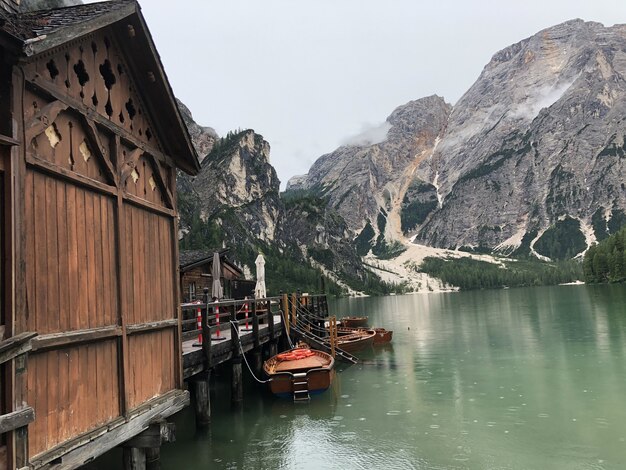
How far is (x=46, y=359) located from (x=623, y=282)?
452ft

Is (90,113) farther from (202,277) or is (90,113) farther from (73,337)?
(202,277)

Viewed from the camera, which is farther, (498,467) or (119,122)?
(498,467)

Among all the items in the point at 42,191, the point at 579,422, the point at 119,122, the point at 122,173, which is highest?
the point at 119,122

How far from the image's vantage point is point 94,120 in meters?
8.70

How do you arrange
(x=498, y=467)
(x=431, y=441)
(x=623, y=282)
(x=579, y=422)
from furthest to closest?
(x=623, y=282), (x=579, y=422), (x=431, y=441), (x=498, y=467)

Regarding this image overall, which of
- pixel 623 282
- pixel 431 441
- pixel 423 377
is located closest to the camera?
pixel 431 441

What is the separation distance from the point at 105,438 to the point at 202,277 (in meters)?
29.8

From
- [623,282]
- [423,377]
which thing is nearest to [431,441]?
[423,377]

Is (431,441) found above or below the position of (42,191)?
below

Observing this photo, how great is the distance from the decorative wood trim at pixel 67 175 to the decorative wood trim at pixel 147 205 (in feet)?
1.90

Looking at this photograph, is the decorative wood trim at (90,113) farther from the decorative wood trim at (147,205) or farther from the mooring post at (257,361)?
the mooring post at (257,361)

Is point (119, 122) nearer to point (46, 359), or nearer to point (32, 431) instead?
point (46, 359)

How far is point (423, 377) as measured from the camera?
25.1 metres

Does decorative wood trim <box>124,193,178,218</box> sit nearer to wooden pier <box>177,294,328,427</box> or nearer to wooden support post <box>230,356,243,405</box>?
wooden pier <box>177,294,328,427</box>
